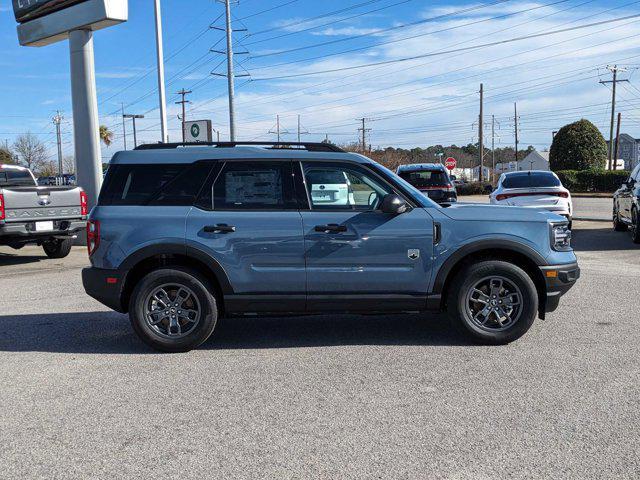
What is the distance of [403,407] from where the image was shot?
14.2ft

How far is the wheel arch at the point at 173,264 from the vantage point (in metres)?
5.71

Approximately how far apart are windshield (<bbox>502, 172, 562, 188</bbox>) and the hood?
9186 millimetres

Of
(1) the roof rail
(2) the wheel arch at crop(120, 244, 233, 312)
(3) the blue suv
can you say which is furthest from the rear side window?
(2) the wheel arch at crop(120, 244, 233, 312)

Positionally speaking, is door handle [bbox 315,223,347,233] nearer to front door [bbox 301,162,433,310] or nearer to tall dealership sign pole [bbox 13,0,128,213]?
front door [bbox 301,162,433,310]

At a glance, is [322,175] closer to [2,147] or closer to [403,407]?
[403,407]

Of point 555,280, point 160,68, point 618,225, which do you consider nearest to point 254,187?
point 555,280

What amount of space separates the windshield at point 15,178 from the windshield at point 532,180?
10.9m

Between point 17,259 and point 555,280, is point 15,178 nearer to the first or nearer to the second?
point 17,259

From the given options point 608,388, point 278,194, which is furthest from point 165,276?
point 608,388

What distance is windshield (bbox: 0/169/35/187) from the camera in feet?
42.7

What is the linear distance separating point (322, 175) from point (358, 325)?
1.79m

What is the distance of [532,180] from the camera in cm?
1497

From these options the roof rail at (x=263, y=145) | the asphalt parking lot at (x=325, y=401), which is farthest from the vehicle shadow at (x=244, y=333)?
the roof rail at (x=263, y=145)

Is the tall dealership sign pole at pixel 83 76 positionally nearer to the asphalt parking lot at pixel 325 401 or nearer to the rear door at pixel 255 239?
the asphalt parking lot at pixel 325 401
